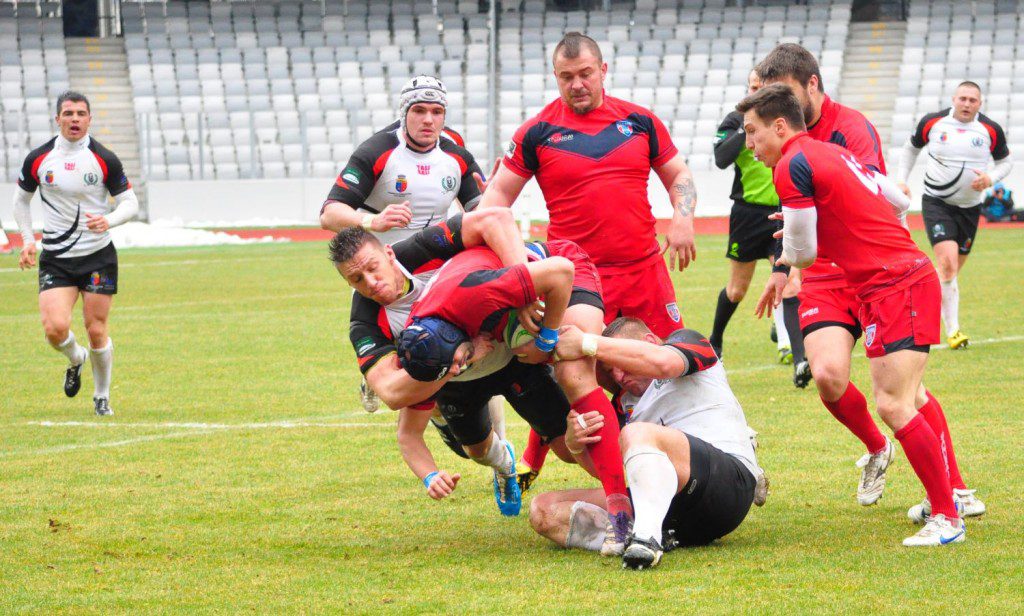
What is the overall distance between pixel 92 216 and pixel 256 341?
3.89 meters

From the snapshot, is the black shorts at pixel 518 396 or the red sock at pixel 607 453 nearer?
the red sock at pixel 607 453

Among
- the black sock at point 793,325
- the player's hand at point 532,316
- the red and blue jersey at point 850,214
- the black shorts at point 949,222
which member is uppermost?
the red and blue jersey at point 850,214

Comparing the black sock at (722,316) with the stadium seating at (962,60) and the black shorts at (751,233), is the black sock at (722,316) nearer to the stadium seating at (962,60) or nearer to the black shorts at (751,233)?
the black shorts at (751,233)

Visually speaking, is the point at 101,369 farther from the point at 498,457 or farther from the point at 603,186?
the point at 603,186

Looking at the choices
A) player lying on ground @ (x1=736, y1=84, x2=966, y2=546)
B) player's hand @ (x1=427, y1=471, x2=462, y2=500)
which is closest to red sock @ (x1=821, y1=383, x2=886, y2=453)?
player lying on ground @ (x1=736, y1=84, x2=966, y2=546)

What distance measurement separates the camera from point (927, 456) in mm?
5578

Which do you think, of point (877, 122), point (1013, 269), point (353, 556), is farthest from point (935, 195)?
point (877, 122)

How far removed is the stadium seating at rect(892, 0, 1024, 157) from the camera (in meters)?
35.5

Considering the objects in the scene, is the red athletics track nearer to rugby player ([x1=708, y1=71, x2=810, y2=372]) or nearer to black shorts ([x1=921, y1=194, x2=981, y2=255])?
black shorts ([x1=921, y1=194, x2=981, y2=255])

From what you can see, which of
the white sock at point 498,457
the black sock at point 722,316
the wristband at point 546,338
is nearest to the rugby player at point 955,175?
the black sock at point 722,316

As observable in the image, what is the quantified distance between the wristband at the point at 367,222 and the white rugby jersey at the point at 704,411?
2103 mm

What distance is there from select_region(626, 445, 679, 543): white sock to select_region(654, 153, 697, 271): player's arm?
2053 mm

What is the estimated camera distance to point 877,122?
3597 cm

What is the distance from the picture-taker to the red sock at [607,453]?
5.52m
